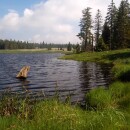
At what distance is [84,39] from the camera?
99.5m

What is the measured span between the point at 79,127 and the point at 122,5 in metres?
80.5

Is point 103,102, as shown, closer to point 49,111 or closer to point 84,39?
point 49,111

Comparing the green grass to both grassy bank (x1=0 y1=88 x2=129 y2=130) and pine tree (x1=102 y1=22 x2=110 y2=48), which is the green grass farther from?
pine tree (x1=102 y1=22 x2=110 y2=48)

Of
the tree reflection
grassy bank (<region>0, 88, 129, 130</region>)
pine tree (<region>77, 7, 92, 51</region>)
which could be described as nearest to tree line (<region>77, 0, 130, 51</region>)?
pine tree (<region>77, 7, 92, 51</region>)

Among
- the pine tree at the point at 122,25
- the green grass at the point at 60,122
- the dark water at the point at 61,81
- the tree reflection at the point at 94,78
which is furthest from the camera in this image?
the pine tree at the point at 122,25

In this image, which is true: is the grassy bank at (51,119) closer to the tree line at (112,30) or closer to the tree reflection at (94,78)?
the tree reflection at (94,78)

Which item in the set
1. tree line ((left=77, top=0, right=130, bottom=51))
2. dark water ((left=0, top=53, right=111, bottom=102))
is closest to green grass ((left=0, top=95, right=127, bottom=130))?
dark water ((left=0, top=53, right=111, bottom=102))

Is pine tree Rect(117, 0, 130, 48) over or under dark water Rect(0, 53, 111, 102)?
over

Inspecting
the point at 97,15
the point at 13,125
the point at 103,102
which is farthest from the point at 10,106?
the point at 97,15

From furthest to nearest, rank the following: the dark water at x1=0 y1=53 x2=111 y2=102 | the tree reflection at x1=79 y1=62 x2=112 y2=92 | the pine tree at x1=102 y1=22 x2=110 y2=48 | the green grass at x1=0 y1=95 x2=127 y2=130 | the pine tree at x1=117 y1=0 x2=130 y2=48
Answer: the pine tree at x1=102 y1=22 x2=110 y2=48 → the pine tree at x1=117 y1=0 x2=130 y2=48 → the tree reflection at x1=79 y1=62 x2=112 y2=92 → the dark water at x1=0 y1=53 x2=111 y2=102 → the green grass at x1=0 y1=95 x2=127 y2=130

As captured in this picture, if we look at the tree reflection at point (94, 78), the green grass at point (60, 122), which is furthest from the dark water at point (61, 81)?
the green grass at point (60, 122)

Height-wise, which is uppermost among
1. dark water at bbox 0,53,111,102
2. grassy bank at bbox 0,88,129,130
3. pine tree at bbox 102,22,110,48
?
pine tree at bbox 102,22,110,48

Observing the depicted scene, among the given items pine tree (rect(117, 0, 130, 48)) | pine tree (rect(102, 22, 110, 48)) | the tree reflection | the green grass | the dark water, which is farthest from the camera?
pine tree (rect(102, 22, 110, 48))

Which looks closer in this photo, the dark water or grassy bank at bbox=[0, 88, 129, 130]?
grassy bank at bbox=[0, 88, 129, 130]
